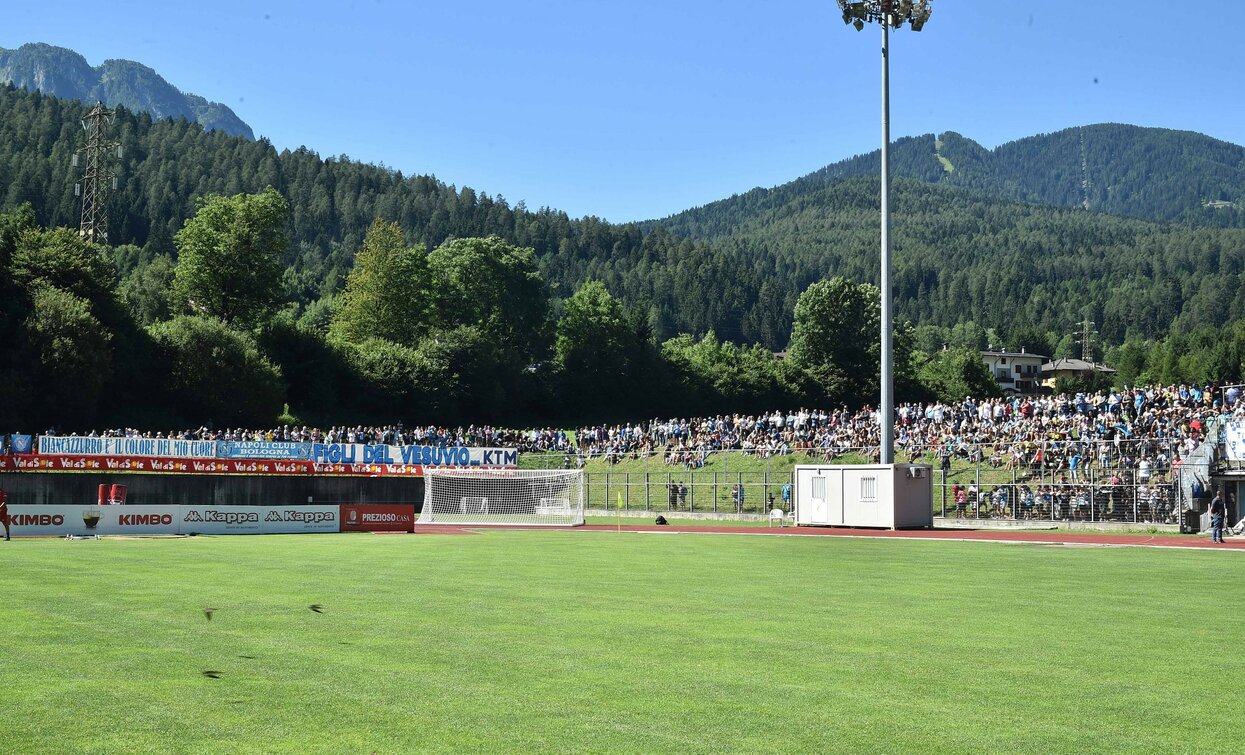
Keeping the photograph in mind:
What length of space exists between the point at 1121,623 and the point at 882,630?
2956 mm

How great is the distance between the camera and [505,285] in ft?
390

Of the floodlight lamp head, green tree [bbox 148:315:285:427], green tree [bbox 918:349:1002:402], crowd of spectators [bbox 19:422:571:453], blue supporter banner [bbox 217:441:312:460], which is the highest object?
the floodlight lamp head

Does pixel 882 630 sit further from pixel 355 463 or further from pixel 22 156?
pixel 22 156

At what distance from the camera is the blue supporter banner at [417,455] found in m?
52.1

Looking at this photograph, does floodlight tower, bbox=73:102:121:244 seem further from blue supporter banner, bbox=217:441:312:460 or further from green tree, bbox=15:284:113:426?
blue supporter banner, bbox=217:441:312:460

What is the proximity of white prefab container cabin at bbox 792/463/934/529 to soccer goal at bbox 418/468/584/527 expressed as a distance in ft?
37.1

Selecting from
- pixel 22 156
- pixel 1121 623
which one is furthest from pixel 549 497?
pixel 22 156

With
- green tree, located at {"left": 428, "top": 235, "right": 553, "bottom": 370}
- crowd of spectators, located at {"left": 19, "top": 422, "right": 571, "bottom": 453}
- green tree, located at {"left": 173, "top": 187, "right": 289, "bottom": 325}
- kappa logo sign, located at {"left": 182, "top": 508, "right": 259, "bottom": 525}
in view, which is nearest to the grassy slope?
crowd of spectators, located at {"left": 19, "top": 422, "right": 571, "bottom": 453}

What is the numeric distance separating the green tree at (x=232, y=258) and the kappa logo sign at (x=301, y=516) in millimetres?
53710

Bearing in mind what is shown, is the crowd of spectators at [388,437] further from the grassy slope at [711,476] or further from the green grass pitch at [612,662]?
the green grass pitch at [612,662]

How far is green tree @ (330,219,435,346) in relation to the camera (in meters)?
105

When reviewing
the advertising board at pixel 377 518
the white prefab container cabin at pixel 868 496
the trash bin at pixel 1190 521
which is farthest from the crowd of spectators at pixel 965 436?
the advertising board at pixel 377 518

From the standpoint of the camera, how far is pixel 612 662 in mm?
10109

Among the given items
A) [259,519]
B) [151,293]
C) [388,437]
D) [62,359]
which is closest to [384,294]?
[151,293]
